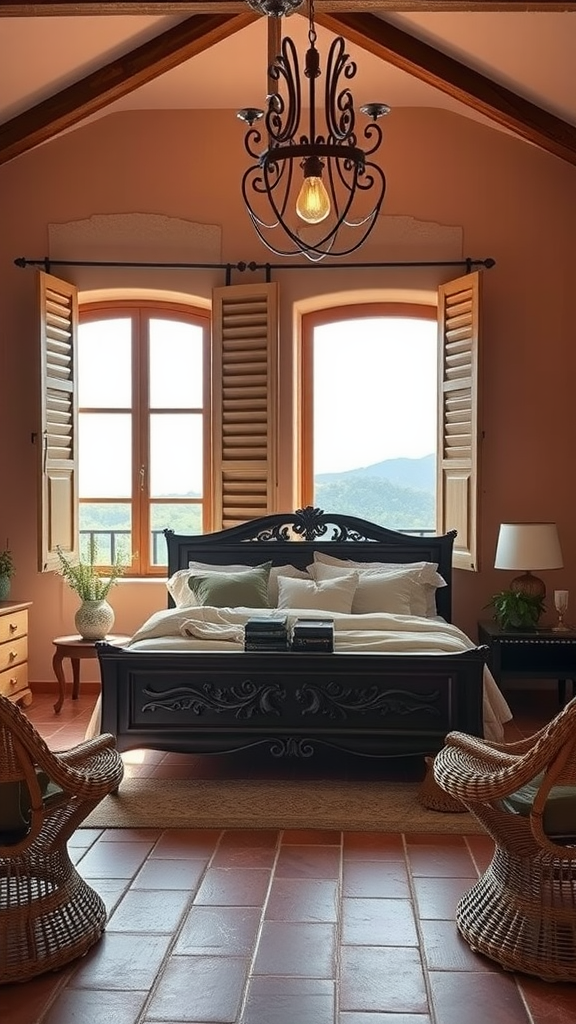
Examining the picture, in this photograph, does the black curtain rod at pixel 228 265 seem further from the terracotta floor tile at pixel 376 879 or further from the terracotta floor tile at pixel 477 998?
the terracotta floor tile at pixel 477 998

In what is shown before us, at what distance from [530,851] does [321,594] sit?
2846mm

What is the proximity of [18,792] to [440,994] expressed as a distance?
50.7 inches

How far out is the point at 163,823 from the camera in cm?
421

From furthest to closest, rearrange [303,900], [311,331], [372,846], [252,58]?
[311,331] < [252,58] < [372,846] < [303,900]

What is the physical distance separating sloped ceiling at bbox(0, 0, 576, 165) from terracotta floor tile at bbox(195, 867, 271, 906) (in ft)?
12.9

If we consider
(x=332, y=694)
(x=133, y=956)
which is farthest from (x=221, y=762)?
(x=133, y=956)

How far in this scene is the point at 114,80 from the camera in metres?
6.07

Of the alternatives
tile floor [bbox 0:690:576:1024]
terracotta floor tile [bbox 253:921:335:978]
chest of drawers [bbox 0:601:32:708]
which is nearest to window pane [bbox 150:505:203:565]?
chest of drawers [bbox 0:601:32:708]

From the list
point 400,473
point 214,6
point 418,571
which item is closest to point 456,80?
point 214,6

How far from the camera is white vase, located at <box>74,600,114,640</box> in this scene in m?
6.37

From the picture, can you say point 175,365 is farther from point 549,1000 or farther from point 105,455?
point 549,1000

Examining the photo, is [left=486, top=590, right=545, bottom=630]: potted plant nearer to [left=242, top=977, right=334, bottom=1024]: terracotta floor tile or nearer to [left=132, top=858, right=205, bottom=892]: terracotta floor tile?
[left=132, top=858, right=205, bottom=892]: terracotta floor tile

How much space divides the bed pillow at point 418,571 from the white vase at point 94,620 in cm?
128

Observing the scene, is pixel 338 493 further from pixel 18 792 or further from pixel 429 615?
pixel 18 792
